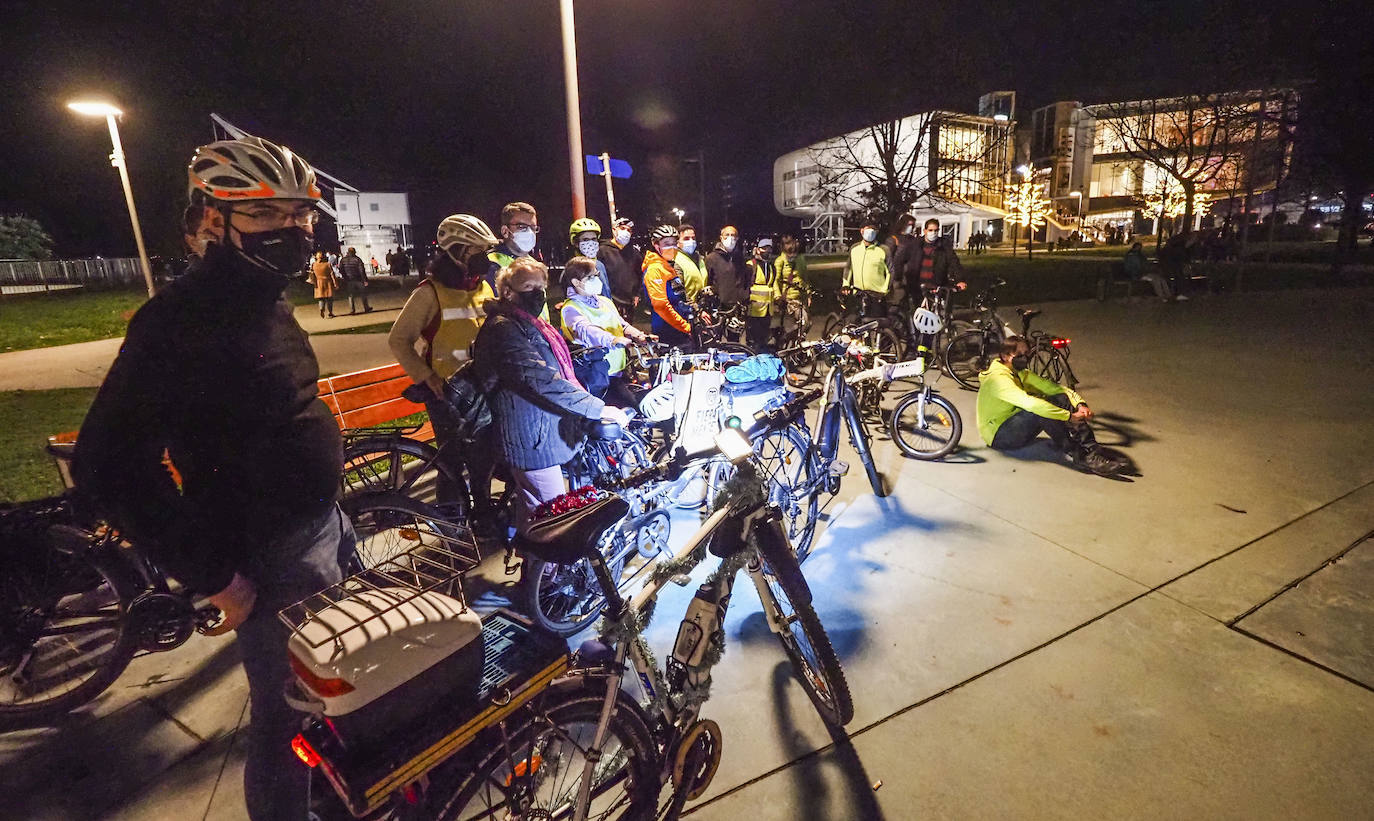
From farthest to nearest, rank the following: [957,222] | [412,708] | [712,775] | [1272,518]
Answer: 1. [957,222]
2. [1272,518]
3. [712,775]
4. [412,708]

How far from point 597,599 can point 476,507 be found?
1.11 m

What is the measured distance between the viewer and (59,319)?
20375 mm

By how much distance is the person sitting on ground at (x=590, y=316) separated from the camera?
5234 millimetres

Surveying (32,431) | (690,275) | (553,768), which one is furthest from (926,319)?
(32,431)

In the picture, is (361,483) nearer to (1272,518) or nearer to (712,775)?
(712,775)

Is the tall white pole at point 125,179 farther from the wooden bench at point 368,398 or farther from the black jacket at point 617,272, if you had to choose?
the black jacket at point 617,272

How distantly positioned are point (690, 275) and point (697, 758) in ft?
22.0

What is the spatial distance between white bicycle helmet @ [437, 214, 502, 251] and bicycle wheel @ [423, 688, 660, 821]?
10.7ft

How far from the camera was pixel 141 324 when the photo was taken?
154cm

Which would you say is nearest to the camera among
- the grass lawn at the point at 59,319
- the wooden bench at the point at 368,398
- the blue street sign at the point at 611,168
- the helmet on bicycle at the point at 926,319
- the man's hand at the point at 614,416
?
the man's hand at the point at 614,416

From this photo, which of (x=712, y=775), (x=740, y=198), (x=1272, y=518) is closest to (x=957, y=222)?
(x=740, y=198)

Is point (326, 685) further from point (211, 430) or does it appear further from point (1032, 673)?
point (1032, 673)

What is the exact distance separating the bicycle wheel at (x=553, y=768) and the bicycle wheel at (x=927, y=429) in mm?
4844

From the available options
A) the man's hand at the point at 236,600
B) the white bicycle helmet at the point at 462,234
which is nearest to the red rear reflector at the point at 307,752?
the man's hand at the point at 236,600
